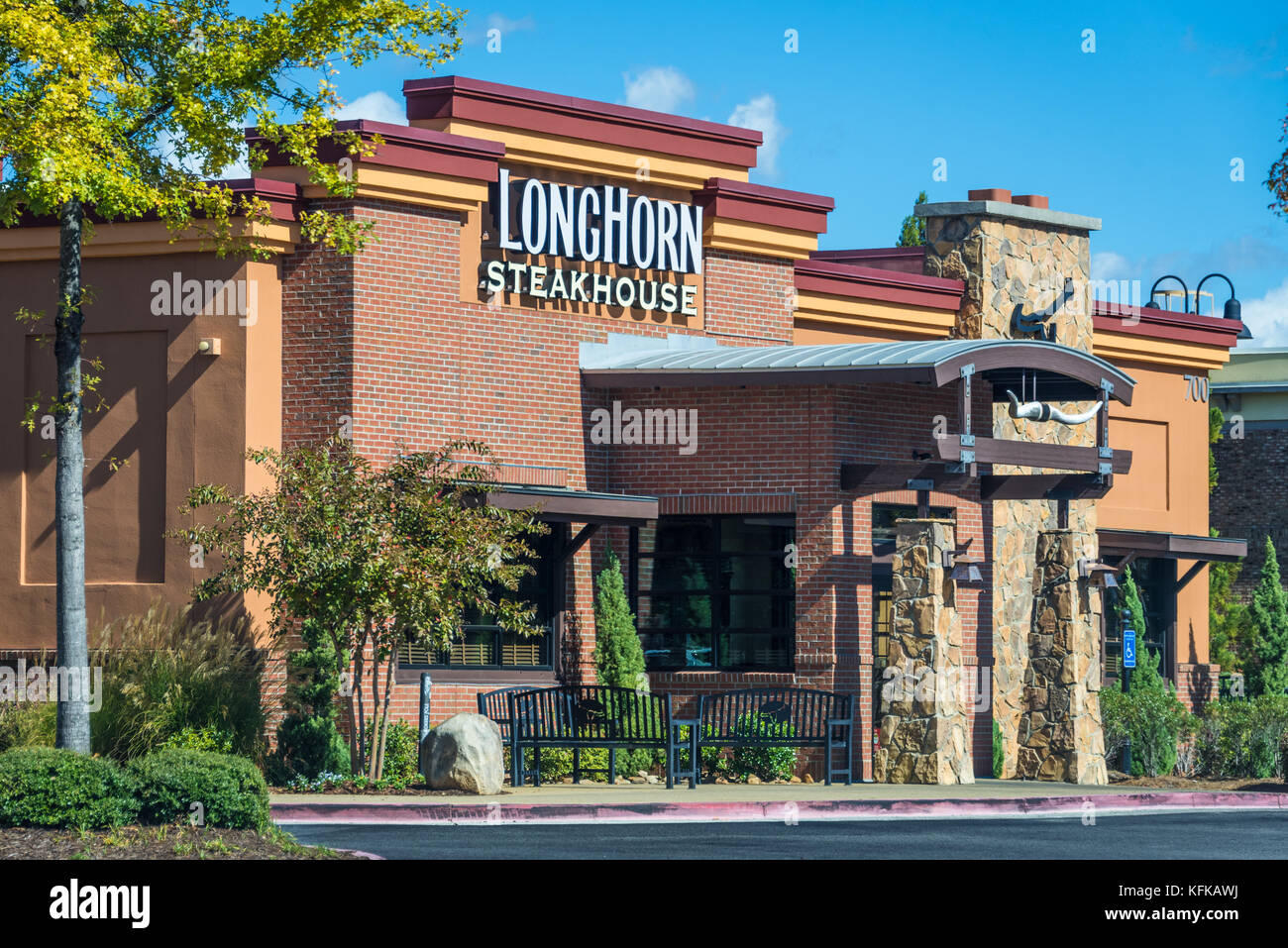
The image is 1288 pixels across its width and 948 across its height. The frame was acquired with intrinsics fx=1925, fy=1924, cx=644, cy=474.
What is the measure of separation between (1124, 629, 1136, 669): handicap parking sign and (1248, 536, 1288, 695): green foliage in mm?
4832

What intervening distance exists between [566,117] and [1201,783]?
39.7 feet

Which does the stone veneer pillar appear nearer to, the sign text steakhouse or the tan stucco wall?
the sign text steakhouse

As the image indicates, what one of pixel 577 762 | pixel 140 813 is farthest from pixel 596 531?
pixel 140 813

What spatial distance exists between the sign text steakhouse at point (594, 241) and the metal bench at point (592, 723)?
17.7 feet

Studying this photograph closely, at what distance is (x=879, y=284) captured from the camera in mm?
28672

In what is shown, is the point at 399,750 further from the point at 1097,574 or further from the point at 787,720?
the point at 1097,574

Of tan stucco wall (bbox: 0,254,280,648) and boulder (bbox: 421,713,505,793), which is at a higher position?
tan stucco wall (bbox: 0,254,280,648)

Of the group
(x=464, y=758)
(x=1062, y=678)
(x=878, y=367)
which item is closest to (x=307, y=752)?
(x=464, y=758)

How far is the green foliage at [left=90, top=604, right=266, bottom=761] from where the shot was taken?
19.4 metres

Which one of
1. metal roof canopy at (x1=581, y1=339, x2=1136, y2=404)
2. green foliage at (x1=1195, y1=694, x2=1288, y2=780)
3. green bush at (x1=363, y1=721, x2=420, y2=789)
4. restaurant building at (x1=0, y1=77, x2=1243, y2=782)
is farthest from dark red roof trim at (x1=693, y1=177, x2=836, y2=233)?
→ green foliage at (x1=1195, y1=694, x2=1288, y2=780)

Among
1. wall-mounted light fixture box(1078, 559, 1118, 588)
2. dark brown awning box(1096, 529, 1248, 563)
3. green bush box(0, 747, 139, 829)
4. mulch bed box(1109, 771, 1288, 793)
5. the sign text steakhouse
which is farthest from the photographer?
dark brown awning box(1096, 529, 1248, 563)

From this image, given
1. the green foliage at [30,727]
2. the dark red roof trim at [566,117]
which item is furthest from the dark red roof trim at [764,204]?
the green foliage at [30,727]

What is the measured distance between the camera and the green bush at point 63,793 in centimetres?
1390

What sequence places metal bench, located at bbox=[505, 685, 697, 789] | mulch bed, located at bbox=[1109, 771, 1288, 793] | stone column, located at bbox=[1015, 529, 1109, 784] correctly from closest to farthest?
metal bench, located at bbox=[505, 685, 697, 789] → mulch bed, located at bbox=[1109, 771, 1288, 793] → stone column, located at bbox=[1015, 529, 1109, 784]
